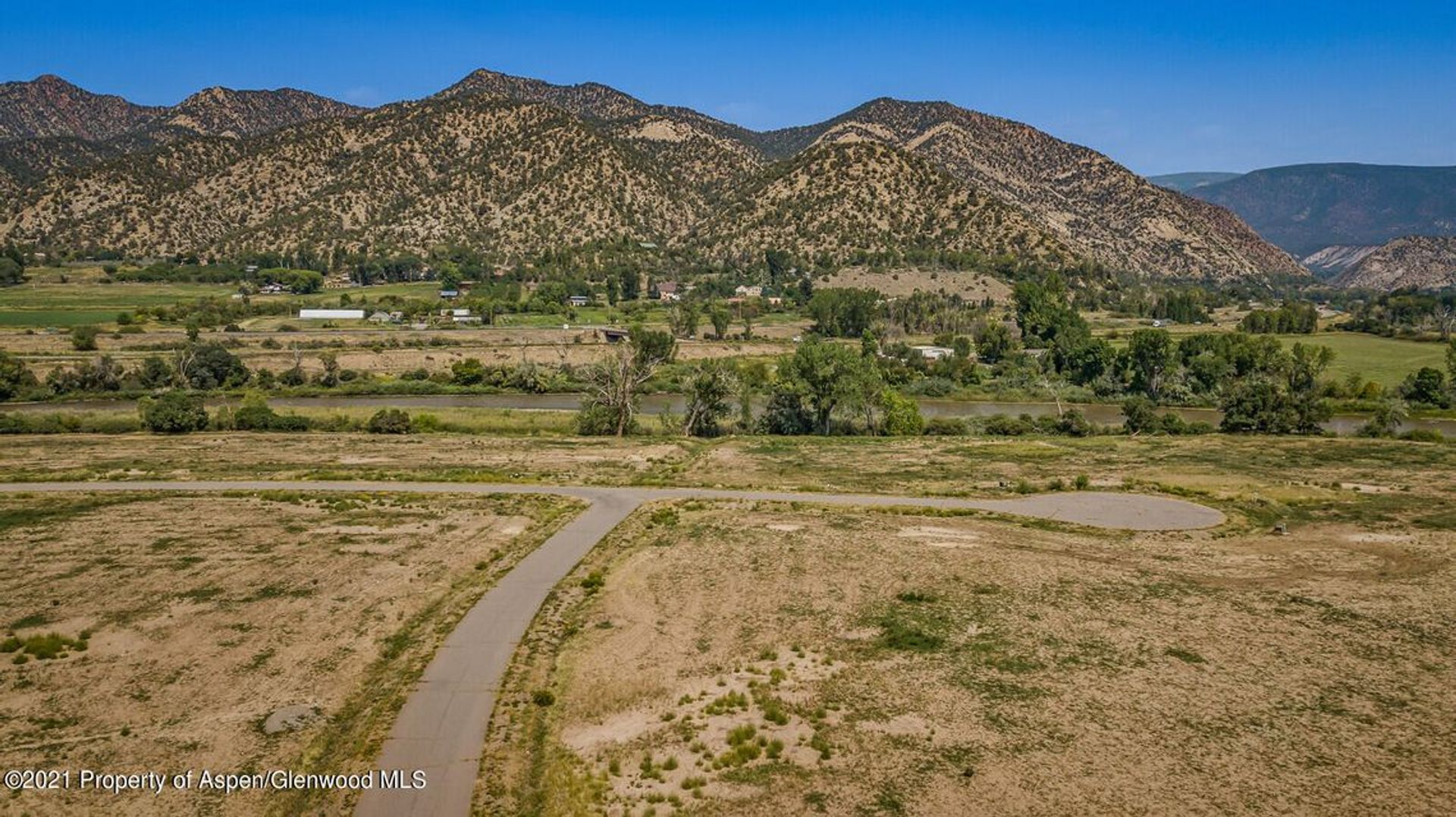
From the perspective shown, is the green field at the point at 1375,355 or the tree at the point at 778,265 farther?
the tree at the point at 778,265

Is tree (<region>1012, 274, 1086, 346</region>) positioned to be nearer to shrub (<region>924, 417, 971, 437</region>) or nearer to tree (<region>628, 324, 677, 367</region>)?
shrub (<region>924, 417, 971, 437</region>)

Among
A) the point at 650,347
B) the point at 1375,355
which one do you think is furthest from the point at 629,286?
the point at 1375,355

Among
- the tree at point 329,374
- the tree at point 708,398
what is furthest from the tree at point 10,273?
the tree at point 708,398

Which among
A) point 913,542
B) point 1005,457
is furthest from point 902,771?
point 1005,457

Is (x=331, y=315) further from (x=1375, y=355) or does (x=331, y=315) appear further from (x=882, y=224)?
(x=1375, y=355)

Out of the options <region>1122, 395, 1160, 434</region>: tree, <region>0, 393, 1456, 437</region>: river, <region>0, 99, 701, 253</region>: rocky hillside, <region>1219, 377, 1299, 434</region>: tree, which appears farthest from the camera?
<region>0, 99, 701, 253</region>: rocky hillside

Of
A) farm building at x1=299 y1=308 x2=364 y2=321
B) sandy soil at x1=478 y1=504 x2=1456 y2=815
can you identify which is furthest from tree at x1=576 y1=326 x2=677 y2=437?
farm building at x1=299 y1=308 x2=364 y2=321

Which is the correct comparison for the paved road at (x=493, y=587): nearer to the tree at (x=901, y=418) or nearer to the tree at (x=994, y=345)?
the tree at (x=901, y=418)
